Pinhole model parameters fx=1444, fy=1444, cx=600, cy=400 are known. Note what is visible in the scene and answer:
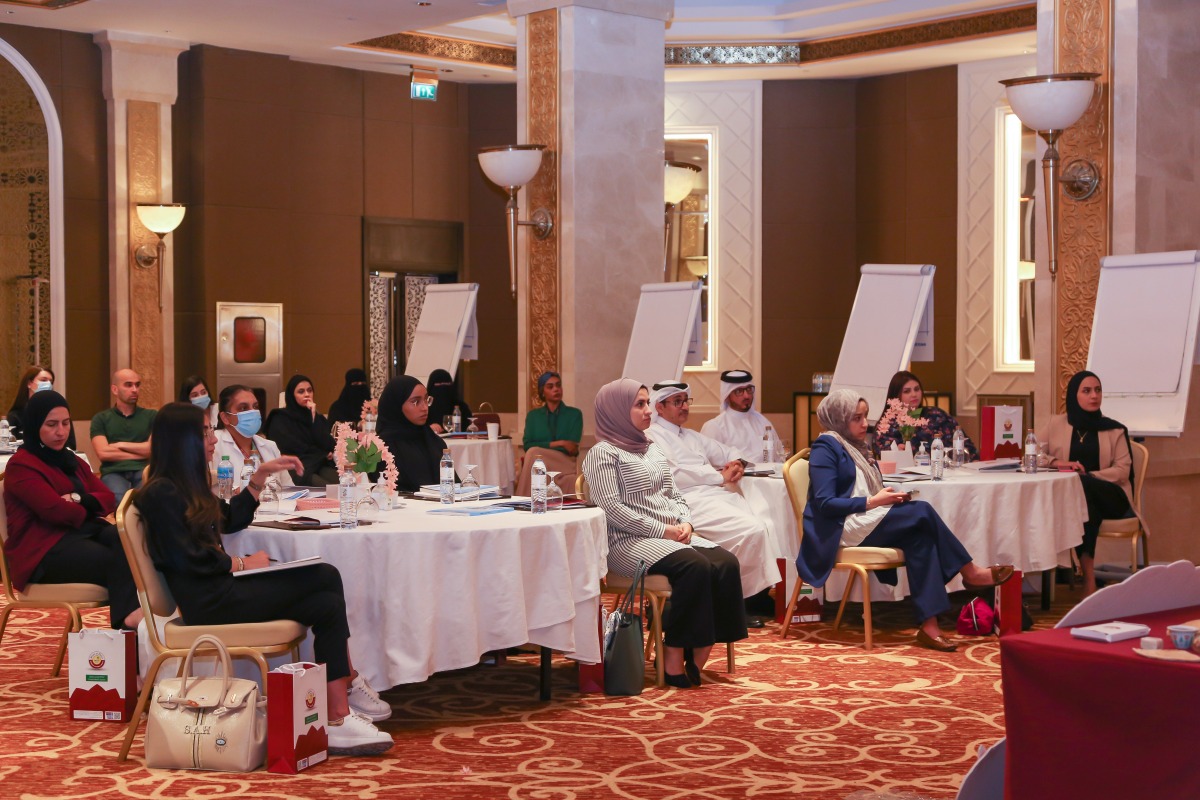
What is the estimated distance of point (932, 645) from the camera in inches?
260

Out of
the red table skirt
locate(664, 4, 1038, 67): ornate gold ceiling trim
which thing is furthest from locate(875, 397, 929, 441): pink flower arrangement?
locate(664, 4, 1038, 67): ornate gold ceiling trim

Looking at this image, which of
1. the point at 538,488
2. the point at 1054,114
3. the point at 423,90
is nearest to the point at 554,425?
the point at 1054,114

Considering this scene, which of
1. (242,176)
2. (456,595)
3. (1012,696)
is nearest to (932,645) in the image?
(456,595)

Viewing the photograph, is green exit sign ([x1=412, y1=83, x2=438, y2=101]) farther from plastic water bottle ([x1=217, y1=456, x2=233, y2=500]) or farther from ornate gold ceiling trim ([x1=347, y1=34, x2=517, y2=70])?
plastic water bottle ([x1=217, y1=456, x2=233, y2=500])

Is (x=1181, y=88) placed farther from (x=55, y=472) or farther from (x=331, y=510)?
(x=55, y=472)

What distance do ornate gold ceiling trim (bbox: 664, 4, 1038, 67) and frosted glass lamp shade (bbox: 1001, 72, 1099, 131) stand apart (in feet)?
14.2

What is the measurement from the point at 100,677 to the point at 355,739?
1089mm

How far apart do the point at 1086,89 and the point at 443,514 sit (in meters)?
4.79

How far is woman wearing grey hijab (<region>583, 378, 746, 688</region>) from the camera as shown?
5.84 metres

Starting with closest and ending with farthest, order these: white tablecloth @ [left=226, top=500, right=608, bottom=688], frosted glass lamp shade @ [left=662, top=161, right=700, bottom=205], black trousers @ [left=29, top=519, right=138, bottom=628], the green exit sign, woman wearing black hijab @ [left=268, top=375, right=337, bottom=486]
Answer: white tablecloth @ [left=226, top=500, right=608, bottom=688]
black trousers @ [left=29, top=519, right=138, bottom=628]
woman wearing black hijab @ [left=268, top=375, right=337, bottom=486]
the green exit sign
frosted glass lamp shade @ [left=662, top=161, right=700, bottom=205]

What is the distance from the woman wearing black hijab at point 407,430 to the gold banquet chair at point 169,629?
1813mm

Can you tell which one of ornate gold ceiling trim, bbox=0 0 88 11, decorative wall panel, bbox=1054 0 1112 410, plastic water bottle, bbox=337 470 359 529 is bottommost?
plastic water bottle, bbox=337 470 359 529

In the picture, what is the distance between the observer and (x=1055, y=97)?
8094 mm

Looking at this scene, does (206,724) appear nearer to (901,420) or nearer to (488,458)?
(901,420)
